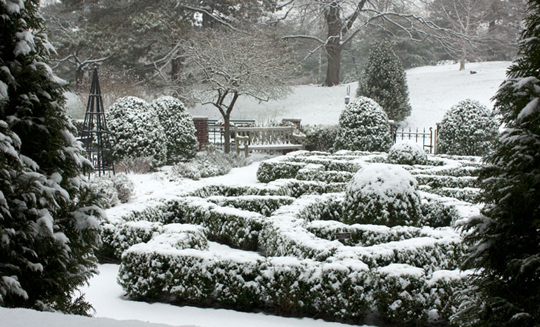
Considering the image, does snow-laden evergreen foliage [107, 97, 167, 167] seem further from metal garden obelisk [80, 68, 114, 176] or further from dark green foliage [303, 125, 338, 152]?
dark green foliage [303, 125, 338, 152]

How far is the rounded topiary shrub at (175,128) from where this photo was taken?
13305 mm

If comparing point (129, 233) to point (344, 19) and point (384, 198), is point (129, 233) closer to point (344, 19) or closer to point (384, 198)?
point (384, 198)

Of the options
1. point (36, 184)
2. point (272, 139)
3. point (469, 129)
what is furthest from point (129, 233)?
point (272, 139)

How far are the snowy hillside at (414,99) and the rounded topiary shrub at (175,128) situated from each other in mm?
10218

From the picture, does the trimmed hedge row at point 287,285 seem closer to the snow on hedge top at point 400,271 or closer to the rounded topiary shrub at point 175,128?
the snow on hedge top at point 400,271

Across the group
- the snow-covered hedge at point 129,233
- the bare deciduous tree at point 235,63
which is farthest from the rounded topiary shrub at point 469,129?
the snow-covered hedge at point 129,233

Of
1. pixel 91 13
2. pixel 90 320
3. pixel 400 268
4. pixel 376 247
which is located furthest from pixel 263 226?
pixel 91 13

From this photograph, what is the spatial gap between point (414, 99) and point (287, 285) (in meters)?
23.7

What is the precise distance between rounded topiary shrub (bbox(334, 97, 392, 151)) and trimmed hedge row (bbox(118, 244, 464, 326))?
370 inches

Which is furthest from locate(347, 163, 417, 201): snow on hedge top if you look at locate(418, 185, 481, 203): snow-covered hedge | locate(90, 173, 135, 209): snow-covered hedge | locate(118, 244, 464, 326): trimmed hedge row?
locate(90, 173, 135, 209): snow-covered hedge

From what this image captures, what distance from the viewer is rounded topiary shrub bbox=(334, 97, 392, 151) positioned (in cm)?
1356

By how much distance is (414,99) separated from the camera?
86.5 ft

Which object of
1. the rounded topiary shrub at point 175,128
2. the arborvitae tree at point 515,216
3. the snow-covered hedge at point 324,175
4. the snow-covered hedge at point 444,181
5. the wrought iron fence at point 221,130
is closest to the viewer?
the arborvitae tree at point 515,216

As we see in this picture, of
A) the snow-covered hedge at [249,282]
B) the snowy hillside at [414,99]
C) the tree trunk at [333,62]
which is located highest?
the tree trunk at [333,62]
